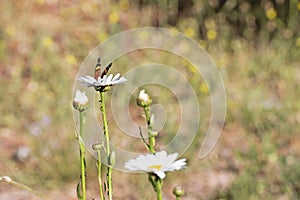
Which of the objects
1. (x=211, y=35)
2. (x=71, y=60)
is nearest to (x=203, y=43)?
(x=211, y=35)

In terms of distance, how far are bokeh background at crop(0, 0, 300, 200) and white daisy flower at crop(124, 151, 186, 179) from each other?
4.66 feet

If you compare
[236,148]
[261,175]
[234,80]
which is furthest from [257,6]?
[261,175]

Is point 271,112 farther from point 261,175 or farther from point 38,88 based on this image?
point 38,88

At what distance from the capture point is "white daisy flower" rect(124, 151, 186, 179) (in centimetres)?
102

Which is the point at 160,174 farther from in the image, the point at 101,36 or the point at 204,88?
the point at 101,36

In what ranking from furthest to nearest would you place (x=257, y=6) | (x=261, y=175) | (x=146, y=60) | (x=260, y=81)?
(x=257, y=6) → (x=146, y=60) → (x=260, y=81) → (x=261, y=175)

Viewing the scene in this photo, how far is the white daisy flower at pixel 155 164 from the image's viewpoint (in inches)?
40.1

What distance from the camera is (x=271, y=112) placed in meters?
3.06

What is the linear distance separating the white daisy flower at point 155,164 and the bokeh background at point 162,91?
4.66 feet

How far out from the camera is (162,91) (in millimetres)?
3338

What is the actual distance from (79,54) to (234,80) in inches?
34.9

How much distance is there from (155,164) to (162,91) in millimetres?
2297

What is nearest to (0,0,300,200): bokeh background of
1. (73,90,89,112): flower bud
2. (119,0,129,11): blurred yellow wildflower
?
(119,0,129,11): blurred yellow wildflower

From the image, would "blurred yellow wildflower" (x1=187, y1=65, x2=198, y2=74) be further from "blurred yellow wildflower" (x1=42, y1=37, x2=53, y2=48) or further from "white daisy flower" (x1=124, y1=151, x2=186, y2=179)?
"white daisy flower" (x1=124, y1=151, x2=186, y2=179)
